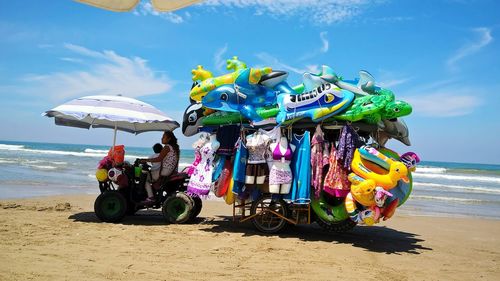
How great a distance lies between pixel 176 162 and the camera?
8328 mm

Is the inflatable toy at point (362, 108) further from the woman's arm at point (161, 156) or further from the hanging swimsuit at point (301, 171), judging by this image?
the woman's arm at point (161, 156)

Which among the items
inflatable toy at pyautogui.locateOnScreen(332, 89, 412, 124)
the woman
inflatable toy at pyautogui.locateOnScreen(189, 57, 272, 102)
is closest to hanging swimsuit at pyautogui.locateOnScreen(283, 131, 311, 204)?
inflatable toy at pyautogui.locateOnScreen(332, 89, 412, 124)

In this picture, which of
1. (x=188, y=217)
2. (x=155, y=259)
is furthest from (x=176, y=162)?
(x=155, y=259)

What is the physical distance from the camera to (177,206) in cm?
831

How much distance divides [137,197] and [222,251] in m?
2.94

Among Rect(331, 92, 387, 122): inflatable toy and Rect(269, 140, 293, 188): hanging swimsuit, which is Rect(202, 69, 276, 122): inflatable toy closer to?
Rect(269, 140, 293, 188): hanging swimsuit

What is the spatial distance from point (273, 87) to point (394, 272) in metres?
3.85

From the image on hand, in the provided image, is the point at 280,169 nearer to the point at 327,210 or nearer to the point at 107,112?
the point at 327,210

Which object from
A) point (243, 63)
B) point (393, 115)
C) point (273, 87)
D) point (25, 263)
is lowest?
point (25, 263)

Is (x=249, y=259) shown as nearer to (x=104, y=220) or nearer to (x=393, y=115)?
(x=393, y=115)

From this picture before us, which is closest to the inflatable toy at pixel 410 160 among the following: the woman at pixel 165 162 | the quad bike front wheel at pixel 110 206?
the woman at pixel 165 162

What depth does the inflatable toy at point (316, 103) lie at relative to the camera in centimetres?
673

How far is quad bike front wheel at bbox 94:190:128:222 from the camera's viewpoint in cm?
802

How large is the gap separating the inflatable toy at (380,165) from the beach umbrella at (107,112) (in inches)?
162
